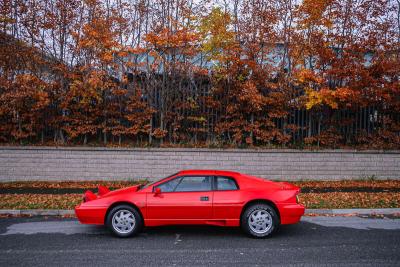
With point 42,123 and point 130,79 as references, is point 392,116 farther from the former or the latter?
point 42,123

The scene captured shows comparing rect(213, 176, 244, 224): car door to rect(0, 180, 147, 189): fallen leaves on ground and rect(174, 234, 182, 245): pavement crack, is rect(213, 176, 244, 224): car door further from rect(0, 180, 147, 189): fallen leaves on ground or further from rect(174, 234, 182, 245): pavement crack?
rect(0, 180, 147, 189): fallen leaves on ground

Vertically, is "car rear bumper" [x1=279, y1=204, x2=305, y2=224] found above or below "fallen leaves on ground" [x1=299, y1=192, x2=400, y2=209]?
above

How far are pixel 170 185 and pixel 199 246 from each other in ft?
4.31

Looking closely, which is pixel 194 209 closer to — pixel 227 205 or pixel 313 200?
pixel 227 205

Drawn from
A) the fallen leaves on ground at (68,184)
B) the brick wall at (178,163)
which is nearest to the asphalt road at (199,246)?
the fallen leaves on ground at (68,184)

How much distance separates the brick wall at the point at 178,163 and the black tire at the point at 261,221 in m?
6.95

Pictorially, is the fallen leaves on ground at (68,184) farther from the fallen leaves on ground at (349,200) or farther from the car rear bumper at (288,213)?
the car rear bumper at (288,213)

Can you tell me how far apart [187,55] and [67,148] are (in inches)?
227

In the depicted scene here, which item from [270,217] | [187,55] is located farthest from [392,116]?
[270,217]

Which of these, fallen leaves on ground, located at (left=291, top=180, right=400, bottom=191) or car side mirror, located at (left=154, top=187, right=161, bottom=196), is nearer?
car side mirror, located at (left=154, top=187, right=161, bottom=196)

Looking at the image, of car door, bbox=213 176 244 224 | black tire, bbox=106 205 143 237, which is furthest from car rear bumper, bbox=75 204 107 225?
car door, bbox=213 176 244 224

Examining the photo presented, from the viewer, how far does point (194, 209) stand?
7023 mm

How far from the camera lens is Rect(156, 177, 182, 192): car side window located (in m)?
7.22

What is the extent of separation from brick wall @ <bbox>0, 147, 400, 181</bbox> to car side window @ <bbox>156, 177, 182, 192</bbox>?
670 cm
